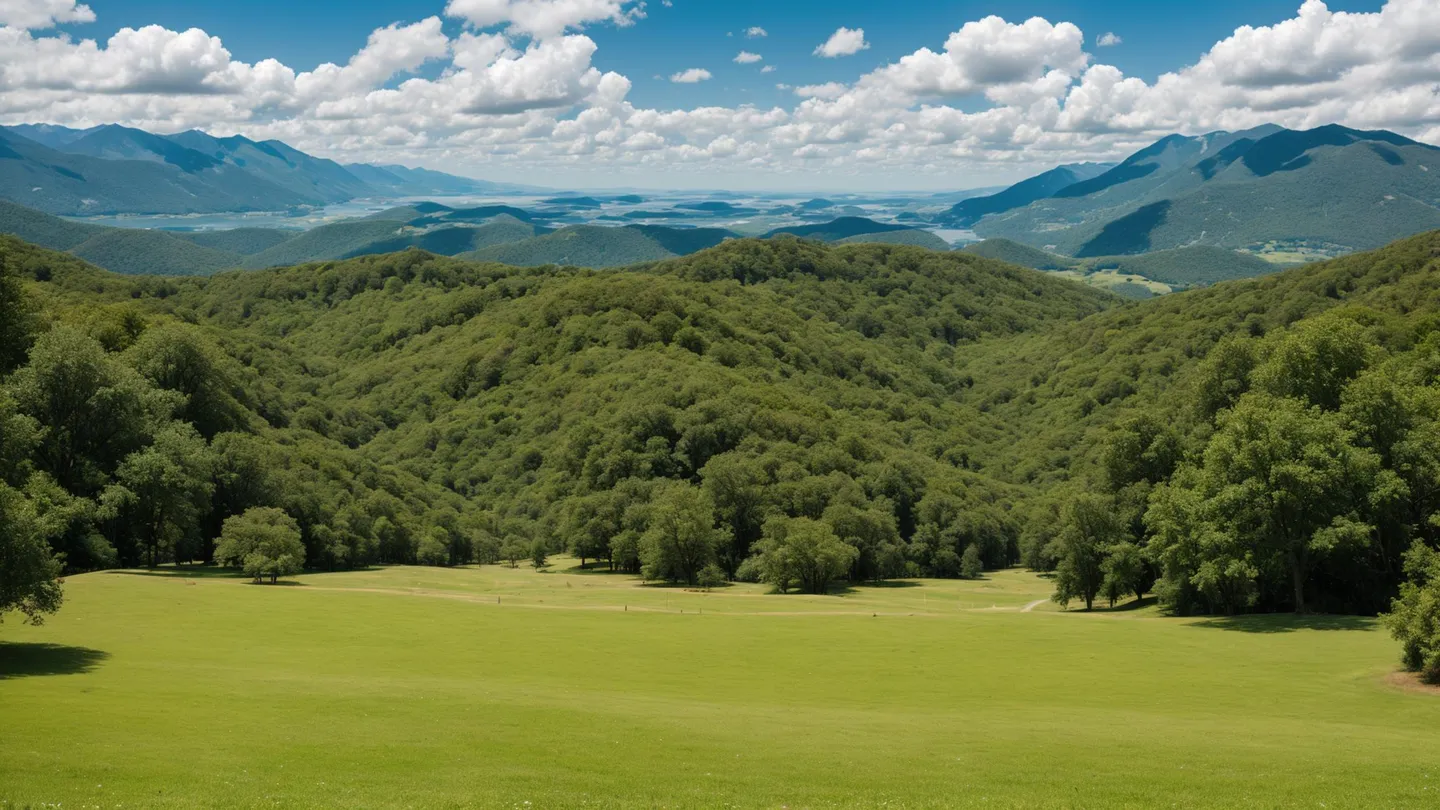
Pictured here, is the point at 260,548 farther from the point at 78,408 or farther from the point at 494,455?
the point at 494,455

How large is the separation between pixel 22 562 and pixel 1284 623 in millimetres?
56335

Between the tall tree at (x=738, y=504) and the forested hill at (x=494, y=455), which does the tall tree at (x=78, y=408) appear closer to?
the forested hill at (x=494, y=455)

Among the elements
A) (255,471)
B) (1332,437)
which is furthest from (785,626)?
(255,471)

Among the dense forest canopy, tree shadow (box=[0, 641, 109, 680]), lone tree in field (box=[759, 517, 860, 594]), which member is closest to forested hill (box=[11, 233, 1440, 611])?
the dense forest canopy

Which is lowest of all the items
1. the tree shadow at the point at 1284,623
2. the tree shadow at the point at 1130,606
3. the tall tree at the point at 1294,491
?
the tree shadow at the point at 1130,606

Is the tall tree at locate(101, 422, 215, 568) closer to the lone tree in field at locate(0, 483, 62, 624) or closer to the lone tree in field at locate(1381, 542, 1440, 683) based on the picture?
the lone tree in field at locate(0, 483, 62, 624)

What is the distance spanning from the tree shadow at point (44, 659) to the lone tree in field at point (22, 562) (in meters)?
1.33

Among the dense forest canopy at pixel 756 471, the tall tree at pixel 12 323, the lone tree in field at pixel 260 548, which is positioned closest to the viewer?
the dense forest canopy at pixel 756 471

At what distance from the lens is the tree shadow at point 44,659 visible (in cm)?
3111

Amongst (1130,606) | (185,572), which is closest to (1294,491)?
(1130,606)

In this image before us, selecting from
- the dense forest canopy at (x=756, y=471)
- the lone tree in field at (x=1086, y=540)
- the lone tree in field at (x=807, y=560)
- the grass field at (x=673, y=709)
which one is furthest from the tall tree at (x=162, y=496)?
the lone tree in field at (x=1086, y=540)

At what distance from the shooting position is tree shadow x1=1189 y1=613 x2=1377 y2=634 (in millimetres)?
49281

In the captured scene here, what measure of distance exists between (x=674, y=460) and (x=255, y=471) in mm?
55968

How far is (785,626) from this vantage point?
2025 inches
